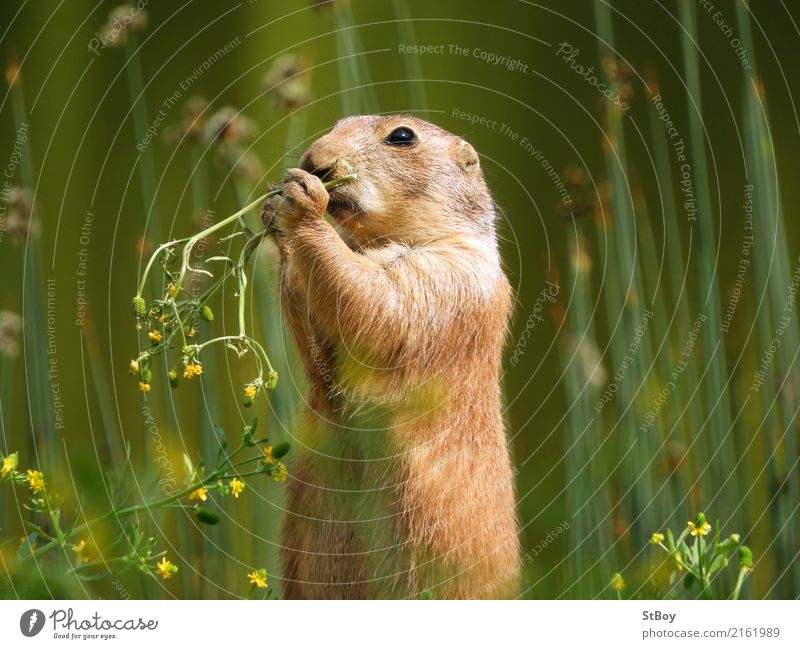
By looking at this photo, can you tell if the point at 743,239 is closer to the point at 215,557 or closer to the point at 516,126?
the point at 516,126

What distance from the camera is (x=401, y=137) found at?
2887 mm

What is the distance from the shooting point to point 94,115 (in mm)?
3199

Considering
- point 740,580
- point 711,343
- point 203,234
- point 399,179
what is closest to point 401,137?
point 399,179

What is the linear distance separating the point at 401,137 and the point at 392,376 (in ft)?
2.02

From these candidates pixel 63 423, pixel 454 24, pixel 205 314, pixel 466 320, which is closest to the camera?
pixel 205 314

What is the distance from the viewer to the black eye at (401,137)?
2875mm

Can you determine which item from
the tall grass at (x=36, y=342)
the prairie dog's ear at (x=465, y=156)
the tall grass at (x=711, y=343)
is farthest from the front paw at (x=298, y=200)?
the tall grass at (x=711, y=343)

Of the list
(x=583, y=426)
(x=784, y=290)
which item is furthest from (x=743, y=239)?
(x=583, y=426)

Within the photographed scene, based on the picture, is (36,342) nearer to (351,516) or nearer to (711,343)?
(351,516)

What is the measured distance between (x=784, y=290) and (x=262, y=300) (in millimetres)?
1432

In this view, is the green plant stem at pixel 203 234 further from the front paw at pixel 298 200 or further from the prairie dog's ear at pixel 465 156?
the prairie dog's ear at pixel 465 156

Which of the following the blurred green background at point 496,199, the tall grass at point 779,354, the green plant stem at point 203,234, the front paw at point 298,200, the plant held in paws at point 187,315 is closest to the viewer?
the plant held in paws at point 187,315

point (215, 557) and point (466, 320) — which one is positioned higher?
point (466, 320)

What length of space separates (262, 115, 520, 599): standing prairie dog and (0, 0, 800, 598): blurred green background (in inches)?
7.6
